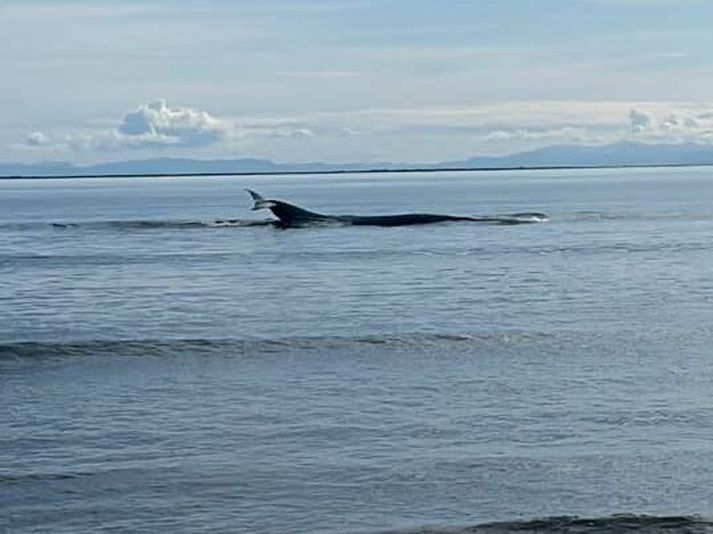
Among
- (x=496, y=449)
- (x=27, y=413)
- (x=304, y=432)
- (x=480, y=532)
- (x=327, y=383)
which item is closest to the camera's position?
(x=480, y=532)

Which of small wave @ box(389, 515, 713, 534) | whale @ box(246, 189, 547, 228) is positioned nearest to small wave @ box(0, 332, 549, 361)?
small wave @ box(389, 515, 713, 534)

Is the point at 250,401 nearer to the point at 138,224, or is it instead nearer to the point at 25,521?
the point at 25,521

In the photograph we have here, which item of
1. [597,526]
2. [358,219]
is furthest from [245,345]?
[358,219]

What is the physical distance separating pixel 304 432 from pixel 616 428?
4.35m

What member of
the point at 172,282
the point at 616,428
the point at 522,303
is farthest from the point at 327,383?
the point at 172,282

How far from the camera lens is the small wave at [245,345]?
3014 centimetres

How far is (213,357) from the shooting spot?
29.5 meters

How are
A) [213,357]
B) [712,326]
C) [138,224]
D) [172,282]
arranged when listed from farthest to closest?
1. [138,224]
2. [172,282]
3. [712,326]
4. [213,357]

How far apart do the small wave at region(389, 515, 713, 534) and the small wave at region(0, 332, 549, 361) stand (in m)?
14.3

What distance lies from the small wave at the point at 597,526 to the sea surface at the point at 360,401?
4cm

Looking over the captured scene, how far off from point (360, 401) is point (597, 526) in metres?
8.46

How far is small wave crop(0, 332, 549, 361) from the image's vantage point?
98.9 feet

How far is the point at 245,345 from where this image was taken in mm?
31219

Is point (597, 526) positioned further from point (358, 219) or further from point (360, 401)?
point (358, 219)
